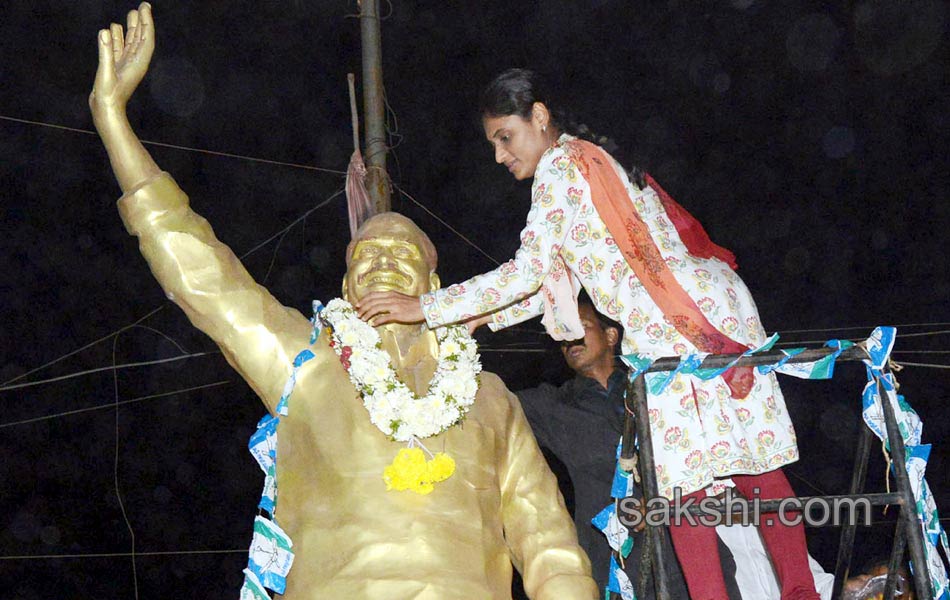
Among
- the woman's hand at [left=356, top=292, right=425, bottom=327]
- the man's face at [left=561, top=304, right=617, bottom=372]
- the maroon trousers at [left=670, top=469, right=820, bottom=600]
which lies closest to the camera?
the maroon trousers at [left=670, top=469, right=820, bottom=600]

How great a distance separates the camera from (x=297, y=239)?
8.79m

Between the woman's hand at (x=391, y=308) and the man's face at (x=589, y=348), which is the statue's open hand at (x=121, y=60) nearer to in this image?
the woman's hand at (x=391, y=308)

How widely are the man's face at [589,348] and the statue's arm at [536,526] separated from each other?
0.79 meters

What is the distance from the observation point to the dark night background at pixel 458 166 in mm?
8156

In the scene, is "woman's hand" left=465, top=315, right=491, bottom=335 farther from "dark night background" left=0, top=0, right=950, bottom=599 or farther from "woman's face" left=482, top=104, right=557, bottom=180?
"dark night background" left=0, top=0, right=950, bottom=599

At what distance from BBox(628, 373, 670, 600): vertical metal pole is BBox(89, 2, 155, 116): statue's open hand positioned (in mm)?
2021

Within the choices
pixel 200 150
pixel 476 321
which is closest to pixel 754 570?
pixel 476 321

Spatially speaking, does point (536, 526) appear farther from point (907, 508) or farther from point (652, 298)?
point (907, 508)

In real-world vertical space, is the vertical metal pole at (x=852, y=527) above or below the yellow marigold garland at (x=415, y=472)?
below

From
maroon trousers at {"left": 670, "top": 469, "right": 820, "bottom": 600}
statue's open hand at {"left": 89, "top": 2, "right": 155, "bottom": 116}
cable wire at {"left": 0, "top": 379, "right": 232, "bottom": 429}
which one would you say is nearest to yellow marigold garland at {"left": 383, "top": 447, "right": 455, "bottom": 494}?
maroon trousers at {"left": 670, "top": 469, "right": 820, "bottom": 600}

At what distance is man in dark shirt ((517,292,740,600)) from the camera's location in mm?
5105

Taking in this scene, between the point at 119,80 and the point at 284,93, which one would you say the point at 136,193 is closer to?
the point at 119,80

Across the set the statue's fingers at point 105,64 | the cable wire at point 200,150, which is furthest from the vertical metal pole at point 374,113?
the statue's fingers at point 105,64

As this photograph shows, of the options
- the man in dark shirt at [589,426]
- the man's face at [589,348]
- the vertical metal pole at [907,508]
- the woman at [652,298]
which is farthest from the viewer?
the man's face at [589,348]
